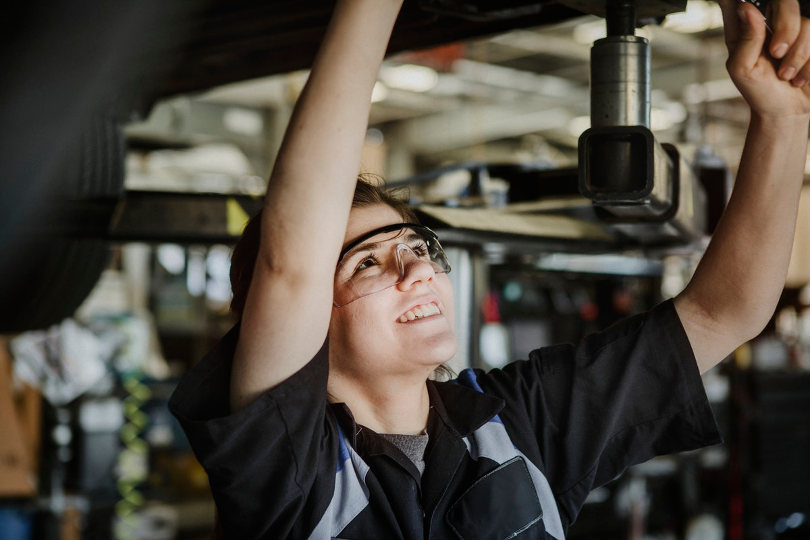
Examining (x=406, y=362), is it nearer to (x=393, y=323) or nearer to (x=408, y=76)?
(x=393, y=323)

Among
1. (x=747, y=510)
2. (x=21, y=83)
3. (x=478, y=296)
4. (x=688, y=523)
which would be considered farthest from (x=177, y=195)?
(x=688, y=523)

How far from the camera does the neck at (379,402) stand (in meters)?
1.18

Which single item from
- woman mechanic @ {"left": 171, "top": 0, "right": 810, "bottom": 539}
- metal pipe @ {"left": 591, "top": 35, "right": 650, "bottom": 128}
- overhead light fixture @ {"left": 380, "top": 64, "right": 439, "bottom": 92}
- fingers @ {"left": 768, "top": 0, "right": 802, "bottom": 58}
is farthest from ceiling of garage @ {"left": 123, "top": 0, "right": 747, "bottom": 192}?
fingers @ {"left": 768, "top": 0, "right": 802, "bottom": 58}

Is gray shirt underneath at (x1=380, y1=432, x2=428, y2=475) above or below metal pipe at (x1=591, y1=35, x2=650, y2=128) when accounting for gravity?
below

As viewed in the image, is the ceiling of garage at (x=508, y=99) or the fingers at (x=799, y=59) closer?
the fingers at (x=799, y=59)

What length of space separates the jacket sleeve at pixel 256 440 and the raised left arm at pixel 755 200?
22.3 inches

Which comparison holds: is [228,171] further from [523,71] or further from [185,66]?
[523,71]

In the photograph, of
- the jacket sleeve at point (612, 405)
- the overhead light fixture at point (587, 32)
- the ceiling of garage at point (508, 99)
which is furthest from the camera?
the overhead light fixture at point (587, 32)

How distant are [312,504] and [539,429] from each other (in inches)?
14.8

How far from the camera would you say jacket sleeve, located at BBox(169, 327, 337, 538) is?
93 cm

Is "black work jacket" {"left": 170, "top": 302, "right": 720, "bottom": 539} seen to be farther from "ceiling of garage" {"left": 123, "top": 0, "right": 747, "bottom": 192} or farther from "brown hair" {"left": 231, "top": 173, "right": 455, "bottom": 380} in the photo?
"ceiling of garage" {"left": 123, "top": 0, "right": 747, "bottom": 192}

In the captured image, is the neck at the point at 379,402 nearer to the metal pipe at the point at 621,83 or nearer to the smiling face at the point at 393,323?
the smiling face at the point at 393,323

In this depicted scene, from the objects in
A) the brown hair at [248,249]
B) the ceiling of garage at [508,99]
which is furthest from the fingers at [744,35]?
the ceiling of garage at [508,99]

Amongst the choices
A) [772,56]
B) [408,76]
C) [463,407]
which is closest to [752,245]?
[772,56]
